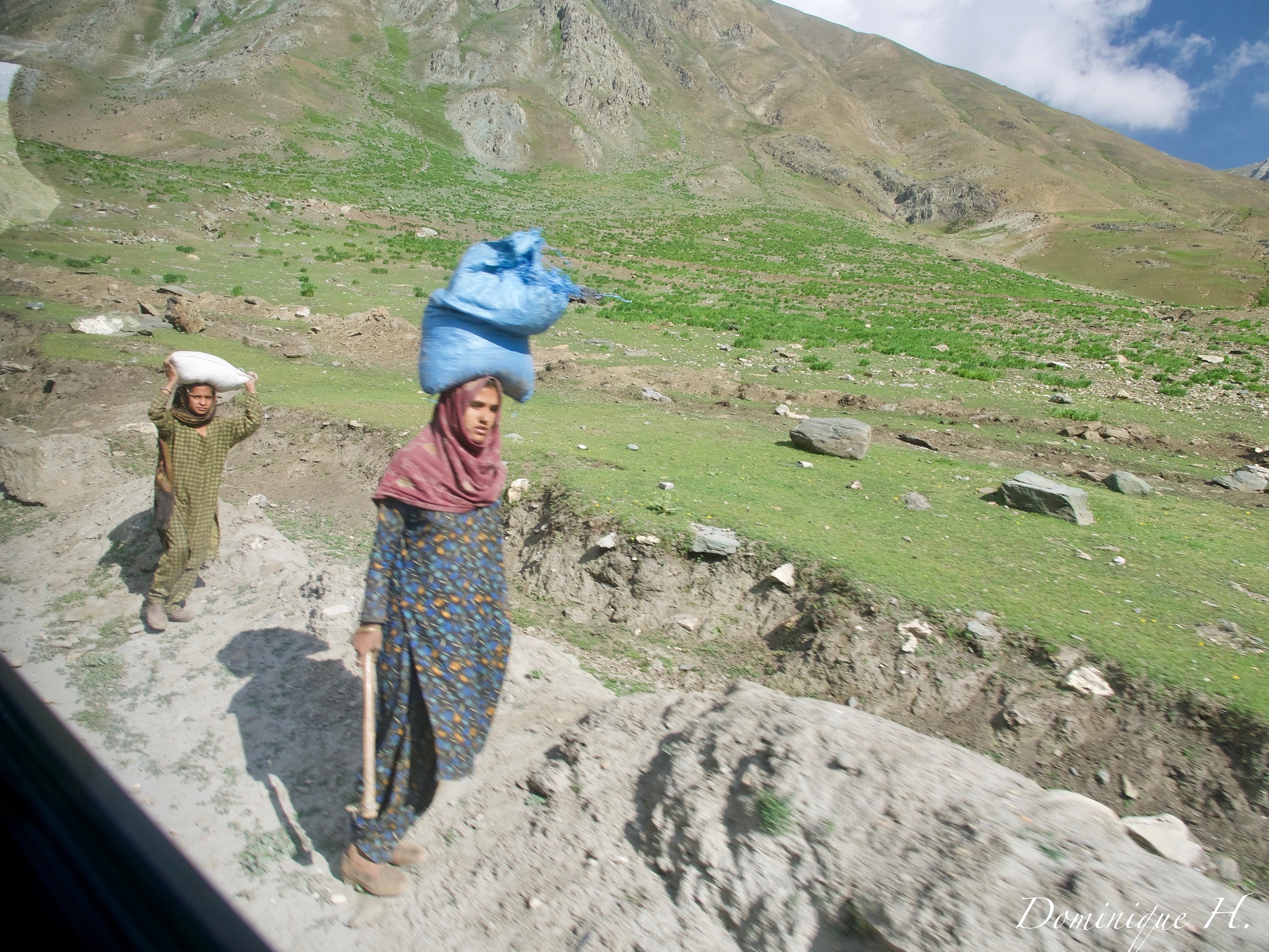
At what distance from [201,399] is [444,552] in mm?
2716

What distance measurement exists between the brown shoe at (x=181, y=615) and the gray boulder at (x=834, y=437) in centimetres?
638

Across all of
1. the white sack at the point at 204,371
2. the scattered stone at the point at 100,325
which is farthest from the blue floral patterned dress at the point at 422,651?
the scattered stone at the point at 100,325

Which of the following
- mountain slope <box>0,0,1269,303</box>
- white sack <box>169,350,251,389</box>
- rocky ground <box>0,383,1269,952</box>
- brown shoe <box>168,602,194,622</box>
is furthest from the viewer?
mountain slope <box>0,0,1269,303</box>

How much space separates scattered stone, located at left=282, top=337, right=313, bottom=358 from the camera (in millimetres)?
11508

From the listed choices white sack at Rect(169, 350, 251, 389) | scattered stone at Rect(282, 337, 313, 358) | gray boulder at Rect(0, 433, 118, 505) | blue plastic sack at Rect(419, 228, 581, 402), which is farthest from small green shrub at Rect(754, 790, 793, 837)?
scattered stone at Rect(282, 337, 313, 358)

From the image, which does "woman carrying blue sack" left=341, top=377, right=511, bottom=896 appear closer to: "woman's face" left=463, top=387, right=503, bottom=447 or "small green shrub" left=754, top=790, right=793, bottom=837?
"woman's face" left=463, top=387, right=503, bottom=447

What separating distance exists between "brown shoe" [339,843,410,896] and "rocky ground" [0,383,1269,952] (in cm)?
6

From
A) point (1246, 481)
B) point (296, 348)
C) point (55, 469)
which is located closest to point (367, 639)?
point (55, 469)

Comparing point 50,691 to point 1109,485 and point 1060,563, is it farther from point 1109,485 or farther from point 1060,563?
point 1109,485

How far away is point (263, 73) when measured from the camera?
58062 mm

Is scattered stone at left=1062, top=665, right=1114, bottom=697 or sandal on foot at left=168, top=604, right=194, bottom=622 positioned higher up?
scattered stone at left=1062, top=665, right=1114, bottom=697

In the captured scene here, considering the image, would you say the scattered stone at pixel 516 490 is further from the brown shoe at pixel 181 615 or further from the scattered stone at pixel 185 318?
the scattered stone at pixel 185 318

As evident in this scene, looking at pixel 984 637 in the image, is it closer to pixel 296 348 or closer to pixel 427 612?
pixel 427 612

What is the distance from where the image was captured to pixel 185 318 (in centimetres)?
1180
